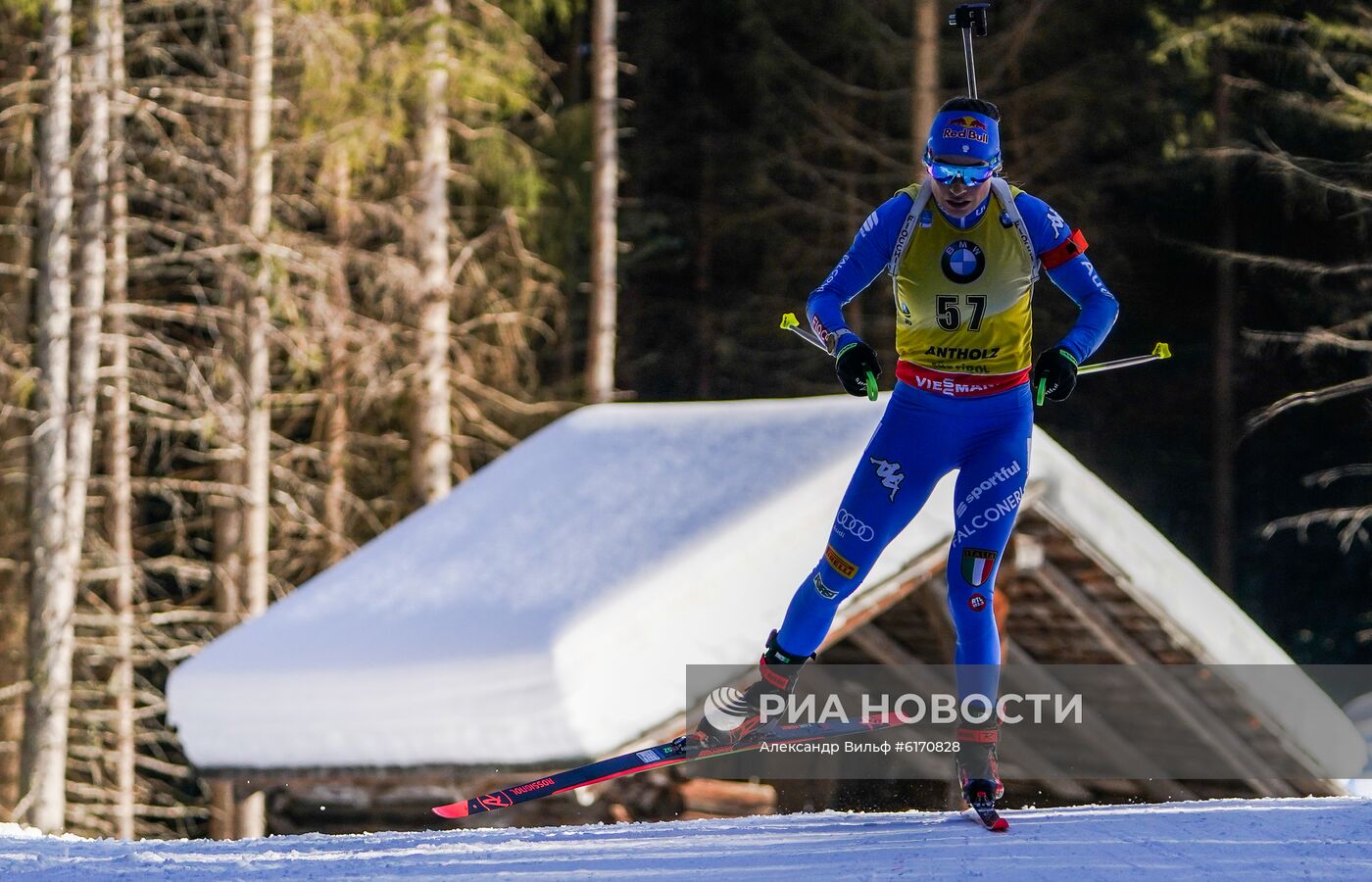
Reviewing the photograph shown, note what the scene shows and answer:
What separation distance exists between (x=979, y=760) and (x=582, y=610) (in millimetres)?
3404

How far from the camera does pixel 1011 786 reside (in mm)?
13562

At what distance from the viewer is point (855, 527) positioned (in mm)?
6000

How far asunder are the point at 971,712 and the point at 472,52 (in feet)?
52.3

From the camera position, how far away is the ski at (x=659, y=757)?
6.52m

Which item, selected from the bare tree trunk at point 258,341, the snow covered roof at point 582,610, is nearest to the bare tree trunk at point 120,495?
the bare tree trunk at point 258,341

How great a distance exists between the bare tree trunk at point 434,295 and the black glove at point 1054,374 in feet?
43.3

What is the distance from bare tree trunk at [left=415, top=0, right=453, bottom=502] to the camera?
18172 mm

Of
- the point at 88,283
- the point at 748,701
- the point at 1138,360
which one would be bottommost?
the point at 748,701

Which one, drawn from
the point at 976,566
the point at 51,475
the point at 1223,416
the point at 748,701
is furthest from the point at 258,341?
the point at 1223,416

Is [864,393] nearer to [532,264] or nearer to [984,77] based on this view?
[532,264]

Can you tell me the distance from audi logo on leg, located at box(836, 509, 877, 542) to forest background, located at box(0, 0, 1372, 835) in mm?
9696

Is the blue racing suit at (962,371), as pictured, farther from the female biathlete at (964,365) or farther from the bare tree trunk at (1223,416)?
the bare tree trunk at (1223,416)

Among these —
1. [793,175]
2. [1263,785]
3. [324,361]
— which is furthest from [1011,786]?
[793,175]

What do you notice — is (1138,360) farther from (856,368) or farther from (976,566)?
(856,368)
